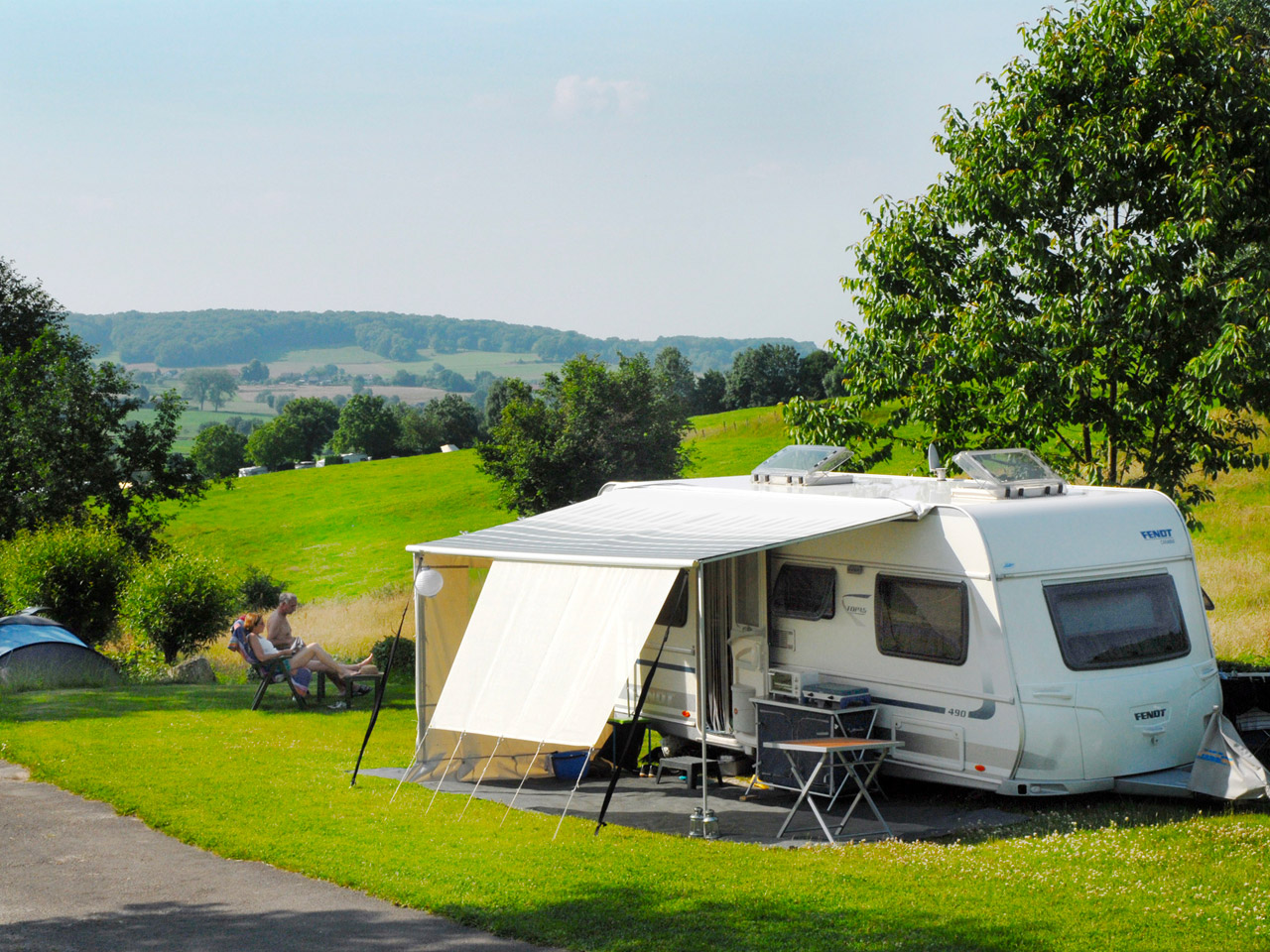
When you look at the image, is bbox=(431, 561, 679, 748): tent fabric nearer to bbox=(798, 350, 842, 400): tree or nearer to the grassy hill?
the grassy hill

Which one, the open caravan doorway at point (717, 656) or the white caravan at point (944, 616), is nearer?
the white caravan at point (944, 616)

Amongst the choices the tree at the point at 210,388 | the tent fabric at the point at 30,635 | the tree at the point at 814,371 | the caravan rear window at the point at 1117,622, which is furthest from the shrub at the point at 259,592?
the tree at the point at 210,388

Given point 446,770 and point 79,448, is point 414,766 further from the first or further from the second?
point 79,448

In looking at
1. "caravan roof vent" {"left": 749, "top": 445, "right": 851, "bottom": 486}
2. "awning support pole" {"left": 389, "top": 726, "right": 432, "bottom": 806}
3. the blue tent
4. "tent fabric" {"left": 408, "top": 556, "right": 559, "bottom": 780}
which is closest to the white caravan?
"caravan roof vent" {"left": 749, "top": 445, "right": 851, "bottom": 486}

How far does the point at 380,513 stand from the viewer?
54.1 meters

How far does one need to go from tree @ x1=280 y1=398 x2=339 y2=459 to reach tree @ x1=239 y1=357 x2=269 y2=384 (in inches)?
2639

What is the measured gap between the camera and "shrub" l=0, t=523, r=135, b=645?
20.6 meters

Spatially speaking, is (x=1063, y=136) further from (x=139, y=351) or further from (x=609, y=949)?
(x=139, y=351)

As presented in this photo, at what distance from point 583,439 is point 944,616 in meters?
22.9

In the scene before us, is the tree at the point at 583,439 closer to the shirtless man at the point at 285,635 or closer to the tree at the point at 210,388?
the shirtless man at the point at 285,635

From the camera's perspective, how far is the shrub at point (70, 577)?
67.6ft

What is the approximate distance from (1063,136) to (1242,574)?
463 inches

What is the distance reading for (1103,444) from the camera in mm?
13672

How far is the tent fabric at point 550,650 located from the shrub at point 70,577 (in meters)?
14.0
